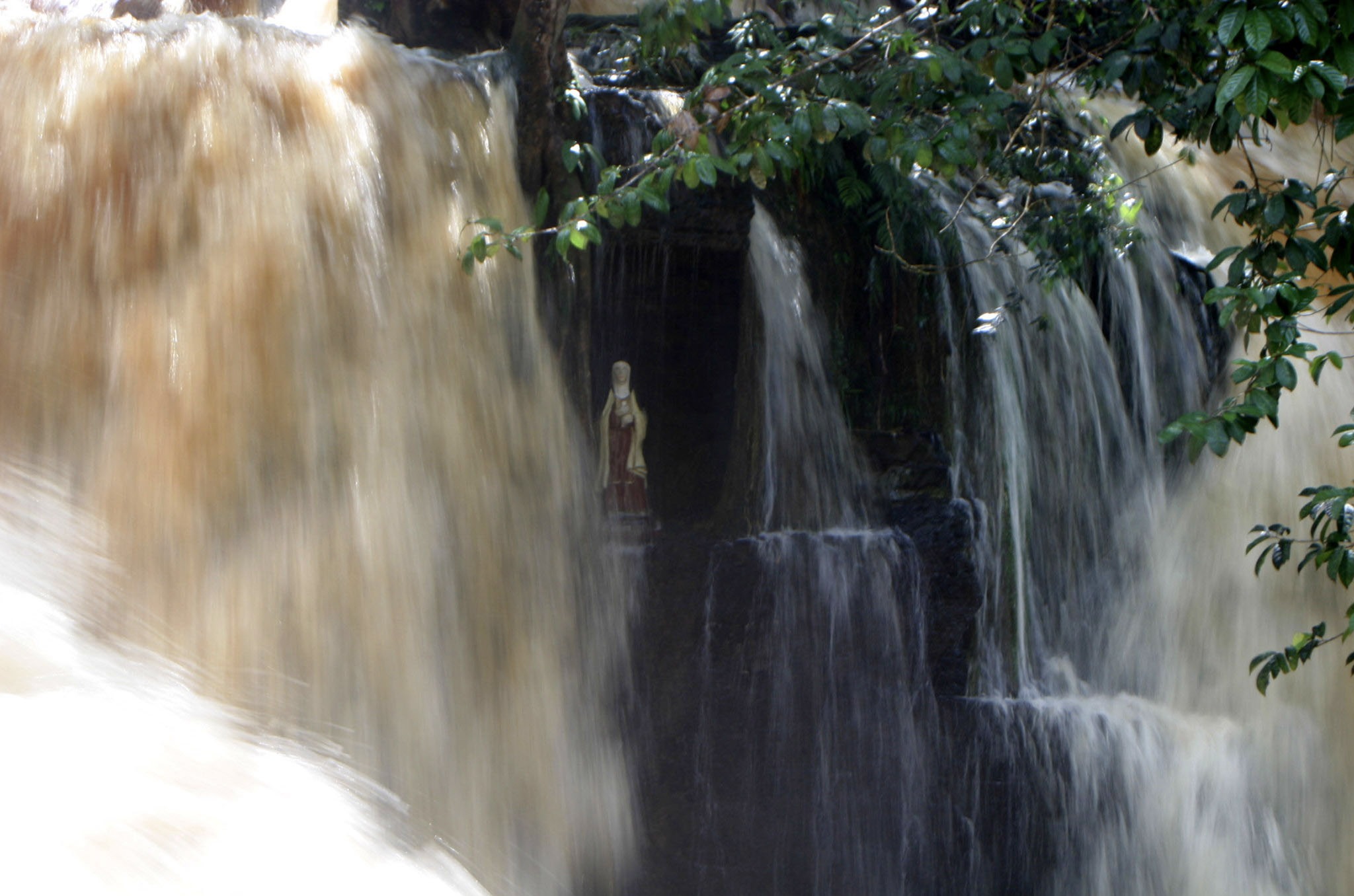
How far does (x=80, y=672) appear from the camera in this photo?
10.2 ft

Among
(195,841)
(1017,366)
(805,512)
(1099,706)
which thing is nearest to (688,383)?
(805,512)

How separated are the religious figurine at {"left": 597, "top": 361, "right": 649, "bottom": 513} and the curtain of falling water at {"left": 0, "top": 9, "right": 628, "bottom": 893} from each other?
0.62 ft

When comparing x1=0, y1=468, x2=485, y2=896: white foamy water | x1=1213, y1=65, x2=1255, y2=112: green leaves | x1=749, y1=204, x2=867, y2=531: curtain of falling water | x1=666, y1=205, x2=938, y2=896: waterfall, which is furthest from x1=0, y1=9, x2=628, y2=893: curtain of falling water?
x1=1213, y1=65, x2=1255, y2=112: green leaves

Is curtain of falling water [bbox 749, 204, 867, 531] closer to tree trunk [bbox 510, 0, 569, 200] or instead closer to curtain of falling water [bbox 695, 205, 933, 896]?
curtain of falling water [bbox 695, 205, 933, 896]

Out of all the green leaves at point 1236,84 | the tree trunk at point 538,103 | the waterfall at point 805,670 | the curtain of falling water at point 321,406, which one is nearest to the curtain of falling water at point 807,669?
the waterfall at point 805,670

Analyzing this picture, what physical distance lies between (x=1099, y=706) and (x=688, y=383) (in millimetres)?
3352

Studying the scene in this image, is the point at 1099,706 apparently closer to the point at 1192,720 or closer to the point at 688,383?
the point at 1192,720

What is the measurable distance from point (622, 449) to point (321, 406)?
1.58 meters

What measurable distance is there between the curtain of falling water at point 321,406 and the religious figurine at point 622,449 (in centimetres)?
19

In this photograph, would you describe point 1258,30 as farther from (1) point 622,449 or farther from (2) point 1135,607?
(2) point 1135,607

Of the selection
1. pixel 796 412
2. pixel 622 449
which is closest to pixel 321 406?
pixel 622 449

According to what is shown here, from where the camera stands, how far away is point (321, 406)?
470 cm

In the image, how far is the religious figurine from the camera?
5.70m

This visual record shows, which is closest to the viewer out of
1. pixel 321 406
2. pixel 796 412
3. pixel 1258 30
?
pixel 1258 30
